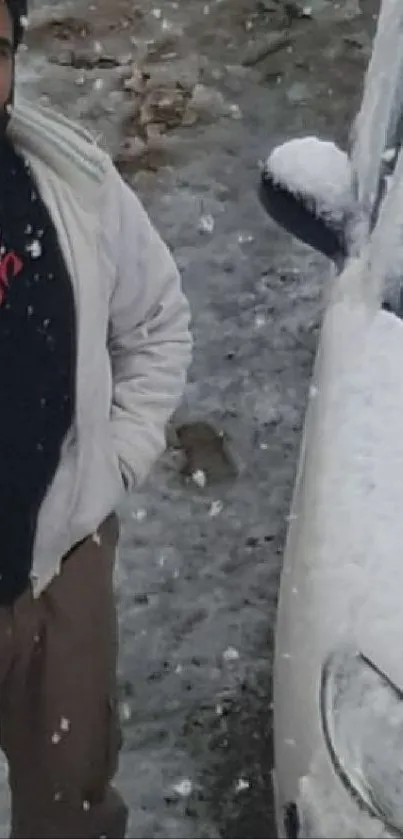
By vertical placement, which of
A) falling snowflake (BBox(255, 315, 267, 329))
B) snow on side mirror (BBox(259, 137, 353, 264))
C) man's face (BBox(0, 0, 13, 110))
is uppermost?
man's face (BBox(0, 0, 13, 110))

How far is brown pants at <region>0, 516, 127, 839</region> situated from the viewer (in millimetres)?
1357

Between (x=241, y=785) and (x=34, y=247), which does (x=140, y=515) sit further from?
(x=34, y=247)

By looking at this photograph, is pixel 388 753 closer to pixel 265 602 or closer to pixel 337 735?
pixel 337 735

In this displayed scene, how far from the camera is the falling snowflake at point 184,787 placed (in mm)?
1658

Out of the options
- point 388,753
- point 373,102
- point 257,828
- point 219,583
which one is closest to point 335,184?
point 373,102

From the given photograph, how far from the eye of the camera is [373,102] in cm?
153

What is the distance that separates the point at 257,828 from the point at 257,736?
9 centimetres

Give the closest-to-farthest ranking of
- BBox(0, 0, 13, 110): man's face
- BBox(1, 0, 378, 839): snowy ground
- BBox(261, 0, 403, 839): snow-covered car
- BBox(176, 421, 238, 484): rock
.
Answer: BBox(0, 0, 13, 110): man's face → BBox(261, 0, 403, 839): snow-covered car → BBox(1, 0, 378, 839): snowy ground → BBox(176, 421, 238, 484): rock

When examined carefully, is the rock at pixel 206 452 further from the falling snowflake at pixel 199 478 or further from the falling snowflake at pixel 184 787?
the falling snowflake at pixel 184 787

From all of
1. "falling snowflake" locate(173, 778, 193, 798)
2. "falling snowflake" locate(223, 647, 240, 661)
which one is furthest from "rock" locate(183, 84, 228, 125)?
"falling snowflake" locate(173, 778, 193, 798)

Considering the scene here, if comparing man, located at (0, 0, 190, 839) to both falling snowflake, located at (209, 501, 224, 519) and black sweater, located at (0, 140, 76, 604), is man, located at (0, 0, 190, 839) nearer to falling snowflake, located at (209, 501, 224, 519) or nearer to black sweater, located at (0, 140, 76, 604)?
black sweater, located at (0, 140, 76, 604)

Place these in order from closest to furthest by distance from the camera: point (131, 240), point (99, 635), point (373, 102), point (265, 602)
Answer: point (131, 240) < point (99, 635) < point (373, 102) < point (265, 602)

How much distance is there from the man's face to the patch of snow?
354 mm

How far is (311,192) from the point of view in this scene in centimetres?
152
